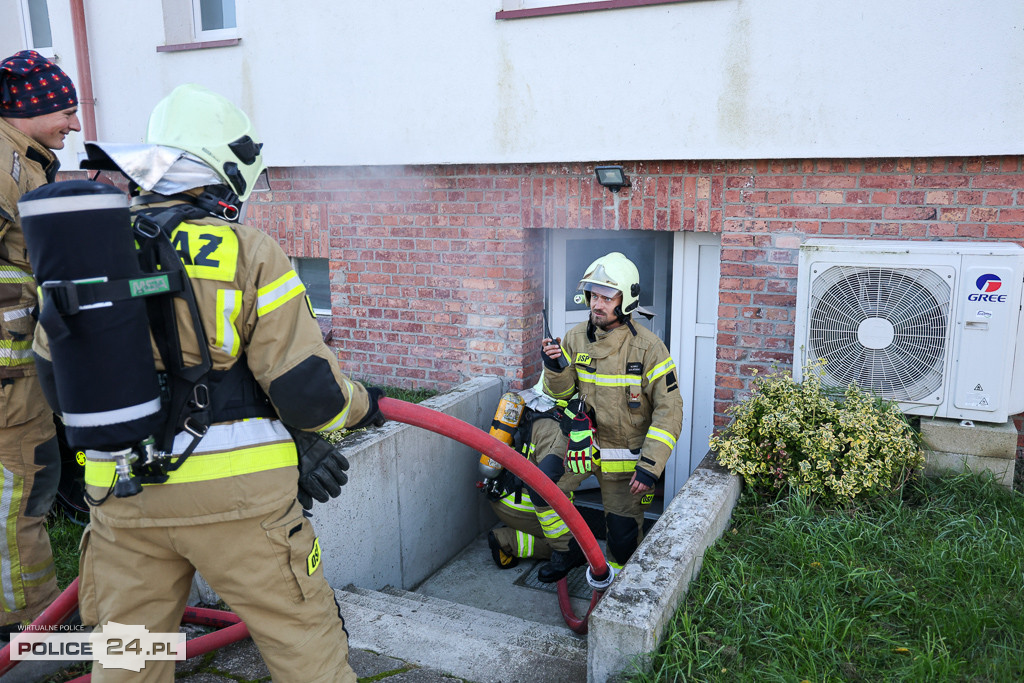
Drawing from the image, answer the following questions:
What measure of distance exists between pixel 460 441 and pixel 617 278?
1525mm

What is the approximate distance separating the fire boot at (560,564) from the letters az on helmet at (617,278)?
1.53m

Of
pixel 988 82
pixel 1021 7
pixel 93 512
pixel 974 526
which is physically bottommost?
pixel 974 526

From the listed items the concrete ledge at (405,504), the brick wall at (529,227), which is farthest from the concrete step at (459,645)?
the brick wall at (529,227)

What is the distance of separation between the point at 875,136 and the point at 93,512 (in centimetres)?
396

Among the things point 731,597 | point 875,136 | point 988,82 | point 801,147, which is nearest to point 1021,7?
point 988,82

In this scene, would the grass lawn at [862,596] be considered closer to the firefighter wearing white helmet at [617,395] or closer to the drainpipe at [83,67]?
the firefighter wearing white helmet at [617,395]

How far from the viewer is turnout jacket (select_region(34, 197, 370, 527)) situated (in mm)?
1929

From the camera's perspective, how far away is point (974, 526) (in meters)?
3.25

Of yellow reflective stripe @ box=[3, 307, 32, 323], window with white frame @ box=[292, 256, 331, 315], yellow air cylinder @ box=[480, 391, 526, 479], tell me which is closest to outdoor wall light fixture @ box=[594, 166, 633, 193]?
yellow air cylinder @ box=[480, 391, 526, 479]

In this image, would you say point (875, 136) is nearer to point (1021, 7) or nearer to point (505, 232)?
point (1021, 7)

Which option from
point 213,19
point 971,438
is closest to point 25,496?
point 971,438

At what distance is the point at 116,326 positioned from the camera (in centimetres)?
175

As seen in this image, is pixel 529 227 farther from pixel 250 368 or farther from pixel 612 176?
pixel 250 368

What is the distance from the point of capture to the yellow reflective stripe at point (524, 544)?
Answer: 4.85m
